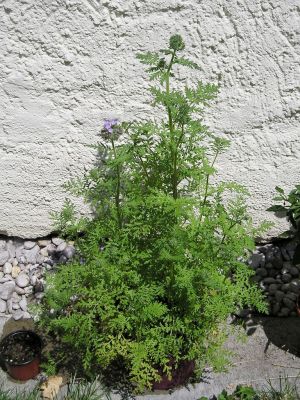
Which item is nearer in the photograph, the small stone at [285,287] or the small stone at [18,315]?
the small stone at [18,315]

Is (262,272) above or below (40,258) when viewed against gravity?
above

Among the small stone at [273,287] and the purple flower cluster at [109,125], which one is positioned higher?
the purple flower cluster at [109,125]

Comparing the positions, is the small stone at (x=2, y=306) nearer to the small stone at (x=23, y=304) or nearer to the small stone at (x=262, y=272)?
the small stone at (x=23, y=304)

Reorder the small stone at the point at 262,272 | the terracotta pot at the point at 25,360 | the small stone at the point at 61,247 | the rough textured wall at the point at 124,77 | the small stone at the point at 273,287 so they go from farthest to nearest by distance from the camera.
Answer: the small stone at the point at 61,247
the small stone at the point at 262,272
the small stone at the point at 273,287
the terracotta pot at the point at 25,360
the rough textured wall at the point at 124,77

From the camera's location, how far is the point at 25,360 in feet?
10.9

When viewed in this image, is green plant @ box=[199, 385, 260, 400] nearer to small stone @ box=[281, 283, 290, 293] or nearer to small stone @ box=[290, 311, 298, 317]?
small stone @ box=[290, 311, 298, 317]

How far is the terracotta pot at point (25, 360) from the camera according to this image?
3.30 m

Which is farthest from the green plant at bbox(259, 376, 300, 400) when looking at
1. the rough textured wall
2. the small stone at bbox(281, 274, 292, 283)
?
the rough textured wall

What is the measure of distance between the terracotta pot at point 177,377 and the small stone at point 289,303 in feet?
2.68

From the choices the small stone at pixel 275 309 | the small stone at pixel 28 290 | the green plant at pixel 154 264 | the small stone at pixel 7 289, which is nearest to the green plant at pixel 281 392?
the green plant at pixel 154 264

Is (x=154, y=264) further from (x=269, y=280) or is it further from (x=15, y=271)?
(x=15, y=271)

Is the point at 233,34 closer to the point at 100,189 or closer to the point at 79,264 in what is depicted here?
the point at 100,189

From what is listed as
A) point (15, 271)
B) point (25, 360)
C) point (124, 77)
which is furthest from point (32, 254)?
point (124, 77)

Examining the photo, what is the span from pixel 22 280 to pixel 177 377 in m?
1.26
